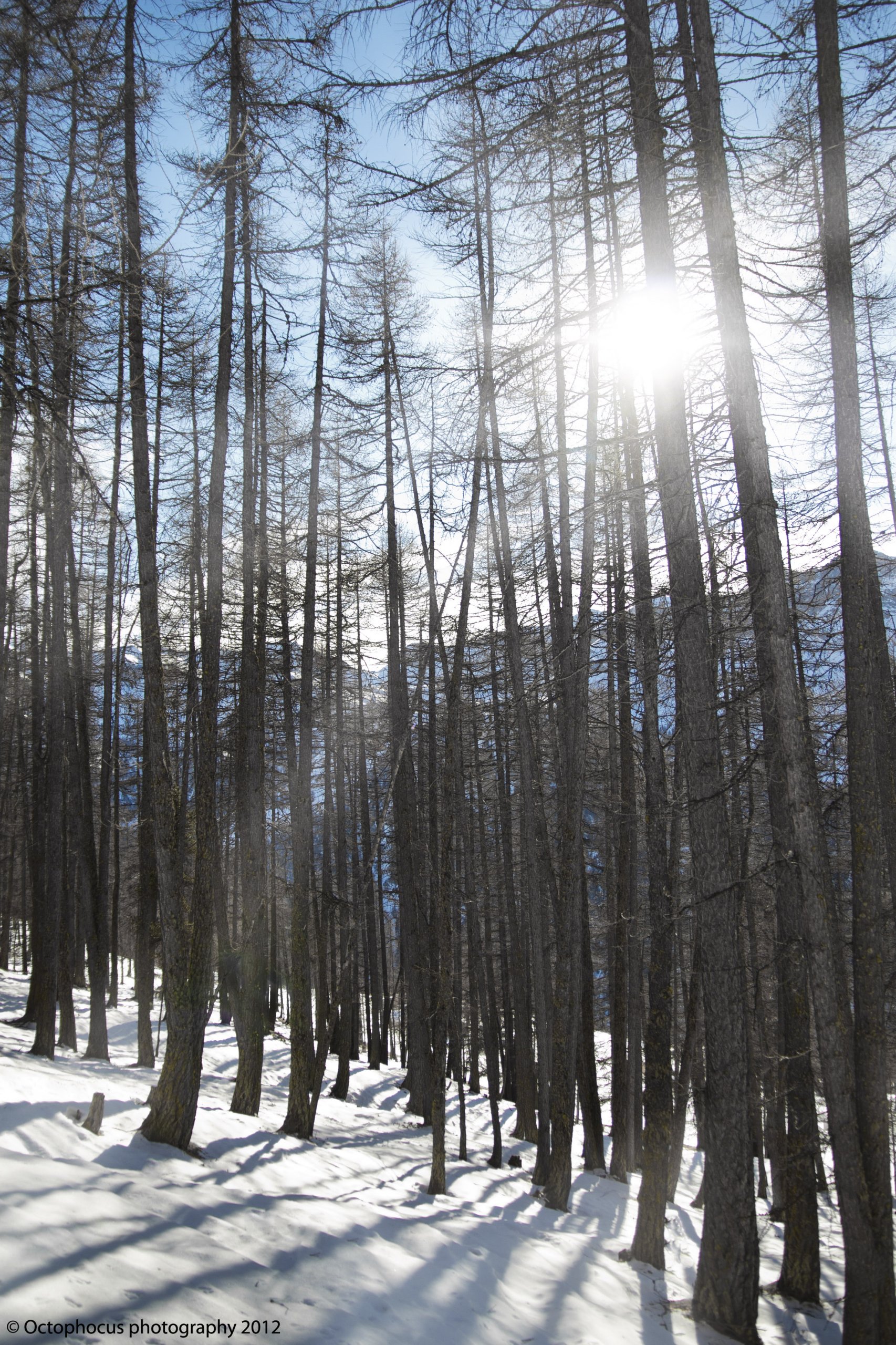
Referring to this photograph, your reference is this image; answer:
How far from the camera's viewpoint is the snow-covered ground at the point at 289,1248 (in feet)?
11.4

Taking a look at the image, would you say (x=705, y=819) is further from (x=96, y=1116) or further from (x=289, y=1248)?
(x=96, y=1116)

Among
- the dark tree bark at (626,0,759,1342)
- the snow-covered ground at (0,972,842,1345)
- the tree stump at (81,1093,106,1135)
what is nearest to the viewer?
the snow-covered ground at (0,972,842,1345)

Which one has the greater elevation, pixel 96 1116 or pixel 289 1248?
pixel 96 1116

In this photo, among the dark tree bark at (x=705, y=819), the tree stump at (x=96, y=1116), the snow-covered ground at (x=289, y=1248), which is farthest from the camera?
the tree stump at (x=96, y=1116)

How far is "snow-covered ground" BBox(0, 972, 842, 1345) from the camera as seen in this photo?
3477mm

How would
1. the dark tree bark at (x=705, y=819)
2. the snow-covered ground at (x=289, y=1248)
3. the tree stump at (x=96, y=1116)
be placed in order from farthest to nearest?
the tree stump at (x=96, y=1116) < the dark tree bark at (x=705, y=819) < the snow-covered ground at (x=289, y=1248)

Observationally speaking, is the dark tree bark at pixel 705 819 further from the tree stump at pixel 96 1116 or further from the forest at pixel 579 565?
the tree stump at pixel 96 1116

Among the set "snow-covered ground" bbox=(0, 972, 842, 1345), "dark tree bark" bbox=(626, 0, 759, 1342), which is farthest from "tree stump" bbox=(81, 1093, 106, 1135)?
"dark tree bark" bbox=(626, 0, 759, 1342)

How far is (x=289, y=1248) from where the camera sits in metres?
4.81

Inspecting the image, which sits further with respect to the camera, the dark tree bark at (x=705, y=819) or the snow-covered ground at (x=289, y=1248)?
the dark tree bark at (x=705, y=819)

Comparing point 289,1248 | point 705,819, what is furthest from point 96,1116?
point 705,819

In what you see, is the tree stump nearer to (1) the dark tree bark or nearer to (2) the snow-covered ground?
(2) the snow-covered ground

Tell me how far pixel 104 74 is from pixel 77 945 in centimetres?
1946

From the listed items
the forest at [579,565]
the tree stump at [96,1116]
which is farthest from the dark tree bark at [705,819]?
the tree stump at [96,1116]
